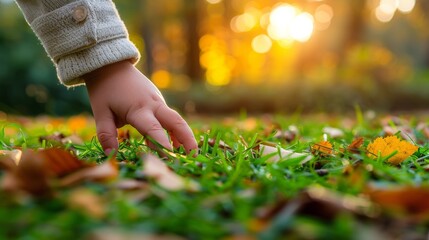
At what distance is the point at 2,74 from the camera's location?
1129cm

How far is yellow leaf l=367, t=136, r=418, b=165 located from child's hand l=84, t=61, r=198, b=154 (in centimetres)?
57

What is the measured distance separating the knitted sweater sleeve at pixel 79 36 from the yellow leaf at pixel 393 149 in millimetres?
838

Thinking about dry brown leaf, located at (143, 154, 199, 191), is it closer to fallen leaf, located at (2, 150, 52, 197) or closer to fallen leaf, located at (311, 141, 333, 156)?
fallen leaf, located at (2, 150, 52, 197)

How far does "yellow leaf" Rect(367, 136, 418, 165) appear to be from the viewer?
1.57 m

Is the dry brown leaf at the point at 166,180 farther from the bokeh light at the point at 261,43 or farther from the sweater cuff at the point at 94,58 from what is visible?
the bokeh light at the point at 261,43

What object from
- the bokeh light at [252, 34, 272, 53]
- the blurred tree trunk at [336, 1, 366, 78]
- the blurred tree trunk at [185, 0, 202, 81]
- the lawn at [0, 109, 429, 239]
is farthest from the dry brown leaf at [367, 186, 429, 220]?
the bokeh light at [252, 34, 272, 53]

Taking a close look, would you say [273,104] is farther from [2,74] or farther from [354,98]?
[2,74]

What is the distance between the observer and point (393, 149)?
5.24ft

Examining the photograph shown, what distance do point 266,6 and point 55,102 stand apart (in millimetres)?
14560

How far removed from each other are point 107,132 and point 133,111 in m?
0.11

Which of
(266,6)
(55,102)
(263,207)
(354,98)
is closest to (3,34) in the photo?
(55,102)

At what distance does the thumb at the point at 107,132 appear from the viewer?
1629 mm

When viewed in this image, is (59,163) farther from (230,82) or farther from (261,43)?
(261,43)

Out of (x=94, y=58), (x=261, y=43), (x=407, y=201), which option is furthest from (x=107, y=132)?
(x=261, y=43)
